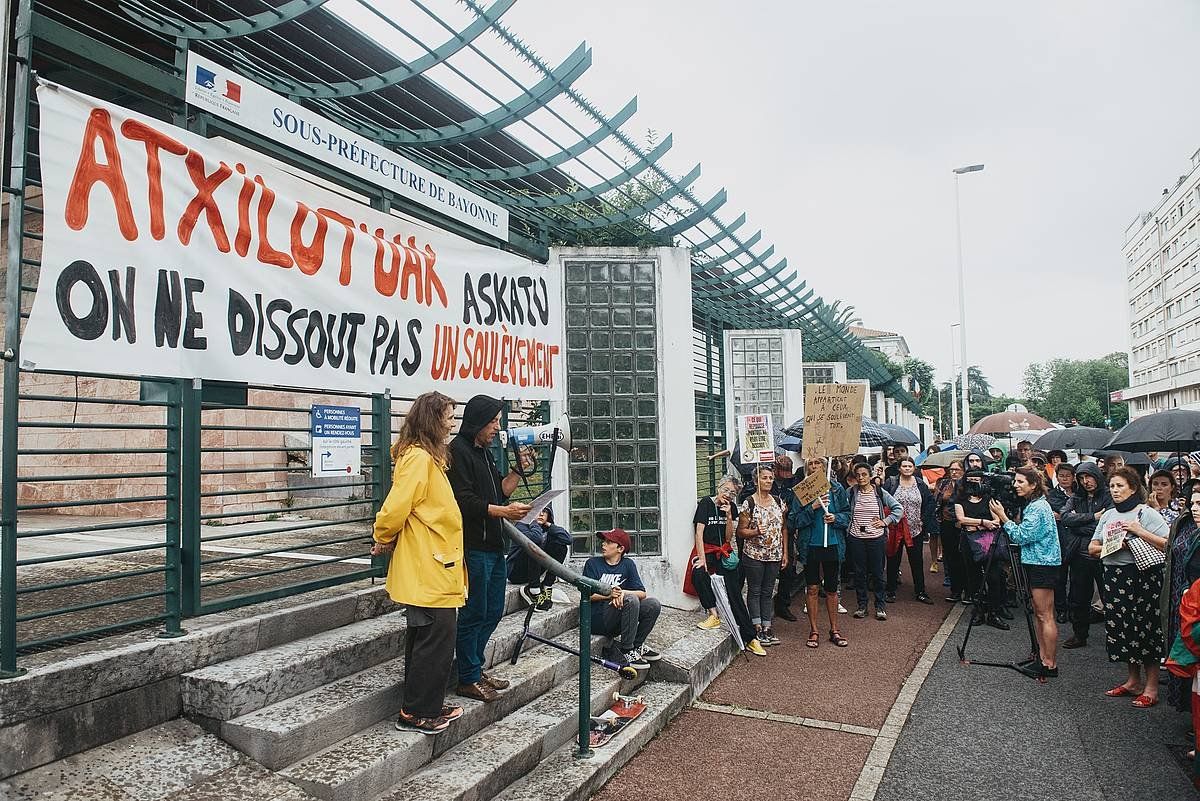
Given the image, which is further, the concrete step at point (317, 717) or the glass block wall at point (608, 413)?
the glass block wall at point (608, 413)

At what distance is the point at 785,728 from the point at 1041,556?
9.73 feet

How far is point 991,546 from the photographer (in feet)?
28.0

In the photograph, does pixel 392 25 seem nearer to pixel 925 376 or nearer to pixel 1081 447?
pixel 1081 447

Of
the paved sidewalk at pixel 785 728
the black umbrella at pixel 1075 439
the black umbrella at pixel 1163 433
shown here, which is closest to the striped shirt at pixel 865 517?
the paved sidewalk at pixel 785 728

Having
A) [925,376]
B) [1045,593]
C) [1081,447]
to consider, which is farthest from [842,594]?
[925,376]

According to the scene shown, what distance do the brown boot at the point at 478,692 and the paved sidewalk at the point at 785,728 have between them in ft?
2.80

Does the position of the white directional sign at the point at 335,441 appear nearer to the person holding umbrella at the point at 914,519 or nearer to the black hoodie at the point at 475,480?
the black hoodie at the point at 475,480

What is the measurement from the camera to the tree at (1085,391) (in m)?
81.6

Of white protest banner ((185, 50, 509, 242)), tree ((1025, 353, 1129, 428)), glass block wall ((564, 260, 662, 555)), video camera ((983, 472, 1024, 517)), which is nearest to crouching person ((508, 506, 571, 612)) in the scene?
glass block wall ((564, 260, 662, 555))

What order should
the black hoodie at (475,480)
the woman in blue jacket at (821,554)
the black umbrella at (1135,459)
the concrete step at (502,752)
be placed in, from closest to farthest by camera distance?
1. the concrete step at (502,752)
2. the black hoodie at (475,480)
3. the woman in blue jacket at (821,554)
4. the black umbrella at (1135,459)

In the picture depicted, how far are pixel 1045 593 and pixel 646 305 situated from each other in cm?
479

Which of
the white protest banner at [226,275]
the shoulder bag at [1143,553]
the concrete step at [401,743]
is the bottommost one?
the concrete step at [401,743]

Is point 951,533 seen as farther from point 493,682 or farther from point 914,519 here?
point 493,682

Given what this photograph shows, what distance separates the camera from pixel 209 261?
4465 mm
